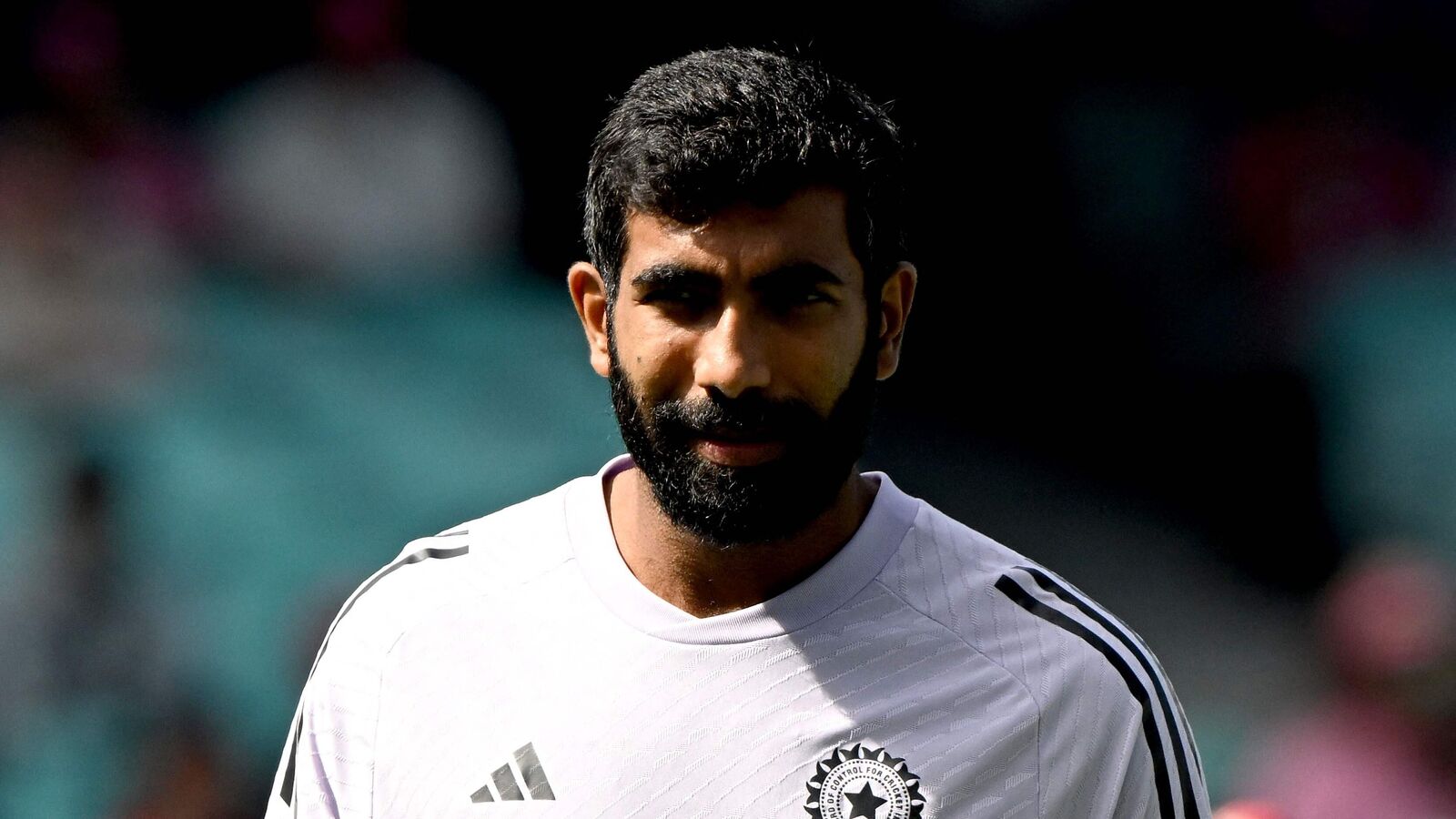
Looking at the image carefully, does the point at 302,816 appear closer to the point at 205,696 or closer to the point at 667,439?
the point at 667,439

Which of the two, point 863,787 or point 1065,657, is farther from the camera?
point 1065,657

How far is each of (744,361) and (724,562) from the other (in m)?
0.38

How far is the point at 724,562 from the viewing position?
8.11 feet

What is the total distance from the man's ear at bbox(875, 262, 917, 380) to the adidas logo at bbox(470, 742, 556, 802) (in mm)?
793

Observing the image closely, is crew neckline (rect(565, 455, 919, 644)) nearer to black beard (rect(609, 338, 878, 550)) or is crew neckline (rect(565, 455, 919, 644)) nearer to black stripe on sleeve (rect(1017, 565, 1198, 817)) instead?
black beard (rect(609, 338, 878, 550))

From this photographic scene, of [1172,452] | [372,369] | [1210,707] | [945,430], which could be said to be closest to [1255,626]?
[1210,707]

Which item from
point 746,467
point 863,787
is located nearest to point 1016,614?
point 863,787

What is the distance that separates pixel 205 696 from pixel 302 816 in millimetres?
3281

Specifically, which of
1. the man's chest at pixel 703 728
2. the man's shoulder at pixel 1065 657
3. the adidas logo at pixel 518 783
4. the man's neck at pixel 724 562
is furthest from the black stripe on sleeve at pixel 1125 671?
the adidas logo at pixel 518 783

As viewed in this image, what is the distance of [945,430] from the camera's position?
19.0 ft

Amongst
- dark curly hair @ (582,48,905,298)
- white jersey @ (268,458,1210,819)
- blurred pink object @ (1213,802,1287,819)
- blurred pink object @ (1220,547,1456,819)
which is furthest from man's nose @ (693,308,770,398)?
blurred pink object @ (1220,547,1456,819)

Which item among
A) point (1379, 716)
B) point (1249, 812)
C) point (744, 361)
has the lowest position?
point (1379, 716)

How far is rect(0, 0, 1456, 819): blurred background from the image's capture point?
5.62m

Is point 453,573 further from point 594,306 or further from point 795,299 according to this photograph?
point 795,299
